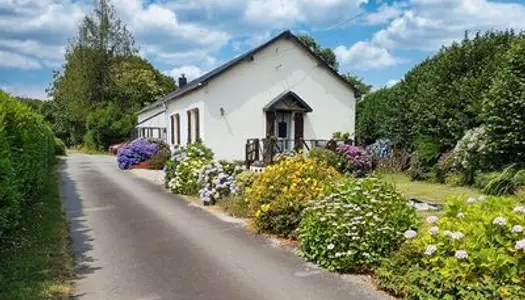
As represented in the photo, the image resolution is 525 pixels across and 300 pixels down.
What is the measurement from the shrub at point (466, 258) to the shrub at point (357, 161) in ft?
38.7

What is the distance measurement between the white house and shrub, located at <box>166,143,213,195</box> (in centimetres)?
413

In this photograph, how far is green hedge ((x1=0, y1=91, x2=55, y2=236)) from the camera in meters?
6.68

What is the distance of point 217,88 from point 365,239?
1511cm

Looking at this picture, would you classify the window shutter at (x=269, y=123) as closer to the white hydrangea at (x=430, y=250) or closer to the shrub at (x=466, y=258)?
the shrub at (x=466, y=258)

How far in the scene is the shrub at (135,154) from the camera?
24617mm

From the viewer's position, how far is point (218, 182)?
12.1 m

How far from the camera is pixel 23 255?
6.77 meters

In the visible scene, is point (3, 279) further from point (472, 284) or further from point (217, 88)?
point (217, 88)

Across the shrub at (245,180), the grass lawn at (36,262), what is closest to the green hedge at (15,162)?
the grass lawn at (36,262)

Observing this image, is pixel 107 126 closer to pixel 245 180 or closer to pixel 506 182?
pixel 245 180

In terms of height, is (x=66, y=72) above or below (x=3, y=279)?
above

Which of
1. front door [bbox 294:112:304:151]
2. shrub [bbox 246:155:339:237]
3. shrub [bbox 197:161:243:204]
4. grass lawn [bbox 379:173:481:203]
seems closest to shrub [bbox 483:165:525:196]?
grass lawn [bbox 379:173:481:203]

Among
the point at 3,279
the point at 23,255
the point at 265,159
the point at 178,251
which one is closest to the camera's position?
the point at 3,279

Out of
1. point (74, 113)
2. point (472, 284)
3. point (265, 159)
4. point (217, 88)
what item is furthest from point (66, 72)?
point (472, 284)
